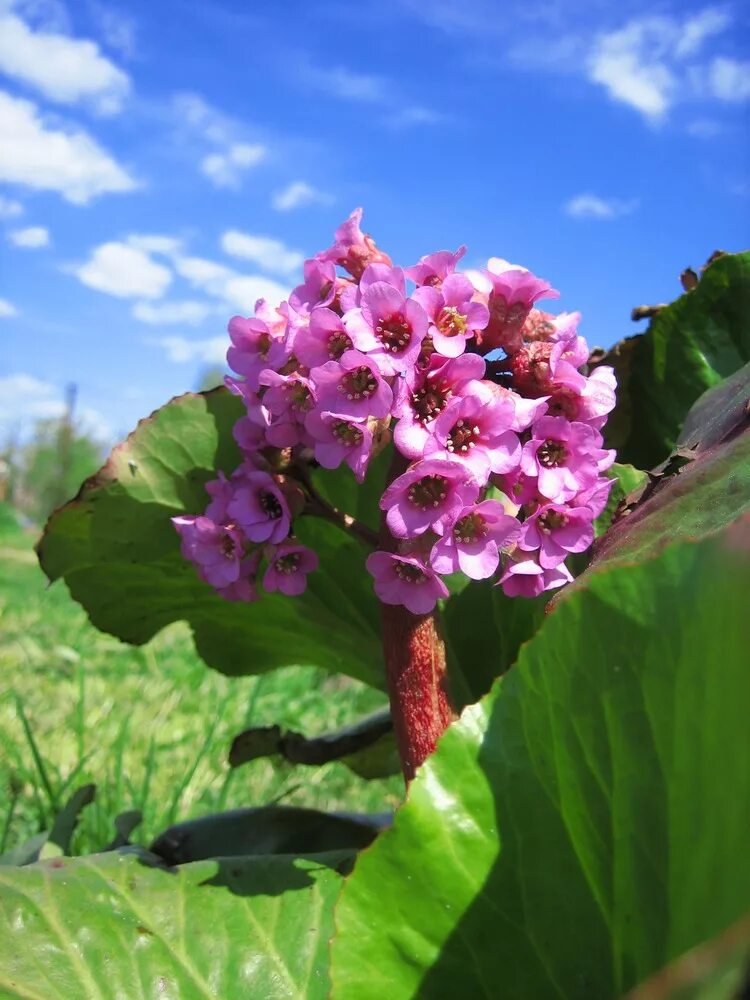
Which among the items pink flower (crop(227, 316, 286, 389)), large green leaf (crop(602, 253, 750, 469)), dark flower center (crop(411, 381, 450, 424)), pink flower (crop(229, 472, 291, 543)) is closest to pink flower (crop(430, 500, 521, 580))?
dark flower center (crop(411, 381, 450, 424))

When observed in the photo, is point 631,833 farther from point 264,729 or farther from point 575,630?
point 264,729

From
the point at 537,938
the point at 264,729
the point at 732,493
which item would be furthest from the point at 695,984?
the point at 264,729

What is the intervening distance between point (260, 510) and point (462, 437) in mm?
274

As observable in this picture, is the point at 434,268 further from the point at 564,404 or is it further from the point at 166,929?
the point at 166,929

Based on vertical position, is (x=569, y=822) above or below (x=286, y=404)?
below

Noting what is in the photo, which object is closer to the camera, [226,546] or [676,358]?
[226,546]

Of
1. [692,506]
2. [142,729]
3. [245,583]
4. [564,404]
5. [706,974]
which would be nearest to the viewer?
[706,974]

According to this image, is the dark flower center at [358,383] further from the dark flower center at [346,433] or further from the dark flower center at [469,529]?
the dark flower center at [469,529]

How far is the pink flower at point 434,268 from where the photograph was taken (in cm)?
105

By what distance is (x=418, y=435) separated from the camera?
3.18 feet

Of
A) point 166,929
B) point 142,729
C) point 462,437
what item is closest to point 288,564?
point 462,437

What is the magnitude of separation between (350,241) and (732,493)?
53cm

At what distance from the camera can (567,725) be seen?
71 centimetres

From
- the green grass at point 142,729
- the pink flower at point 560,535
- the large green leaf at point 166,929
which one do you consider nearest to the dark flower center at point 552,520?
the pink flower at point 560,535
